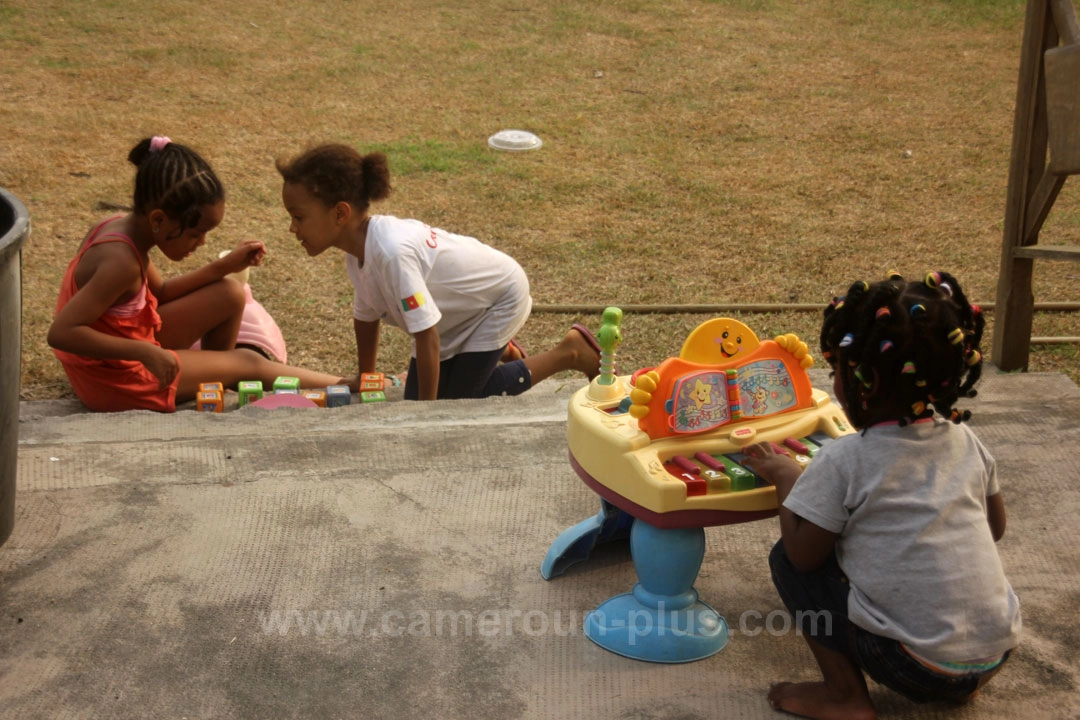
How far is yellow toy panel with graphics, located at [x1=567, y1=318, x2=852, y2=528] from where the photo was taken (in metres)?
2.32

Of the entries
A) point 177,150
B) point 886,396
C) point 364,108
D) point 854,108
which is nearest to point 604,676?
point 886,396

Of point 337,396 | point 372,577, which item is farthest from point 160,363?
point 372,577

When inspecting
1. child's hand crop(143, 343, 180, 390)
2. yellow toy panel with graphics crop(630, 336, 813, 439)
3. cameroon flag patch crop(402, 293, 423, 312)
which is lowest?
child's hand crop(143, 343, 180, 390)

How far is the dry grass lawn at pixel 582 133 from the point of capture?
18.7ft

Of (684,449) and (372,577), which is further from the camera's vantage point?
(372,577)

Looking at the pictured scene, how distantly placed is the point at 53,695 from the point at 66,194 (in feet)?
16.1

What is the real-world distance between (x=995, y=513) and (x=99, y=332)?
2864 millimetres

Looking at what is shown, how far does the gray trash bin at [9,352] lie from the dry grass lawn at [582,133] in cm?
175

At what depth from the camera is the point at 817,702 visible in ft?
7.17

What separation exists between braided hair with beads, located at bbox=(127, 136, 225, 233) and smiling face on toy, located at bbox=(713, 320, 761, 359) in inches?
78.3

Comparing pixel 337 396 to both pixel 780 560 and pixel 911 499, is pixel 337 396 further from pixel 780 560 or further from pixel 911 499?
pixel 911 499

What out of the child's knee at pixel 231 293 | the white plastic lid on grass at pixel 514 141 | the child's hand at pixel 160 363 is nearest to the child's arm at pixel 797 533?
the child's hand at pixel 160 363

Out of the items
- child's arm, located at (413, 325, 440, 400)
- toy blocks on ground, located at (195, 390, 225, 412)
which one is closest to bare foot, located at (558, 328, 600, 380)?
child's arm, located at (413, 325, 440, 400)

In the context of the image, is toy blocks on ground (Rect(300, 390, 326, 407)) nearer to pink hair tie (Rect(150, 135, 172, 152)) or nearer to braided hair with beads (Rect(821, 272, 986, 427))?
pink hair tie (Rect(150, 135, 172, 152))
